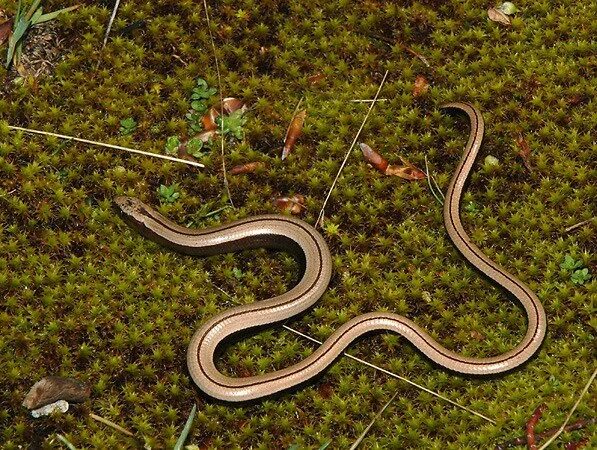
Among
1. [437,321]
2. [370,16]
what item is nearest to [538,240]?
[437,321]

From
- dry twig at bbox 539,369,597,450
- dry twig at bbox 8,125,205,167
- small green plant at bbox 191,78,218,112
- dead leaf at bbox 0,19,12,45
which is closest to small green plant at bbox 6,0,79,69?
dead leaf at bbox 0,19,12,45

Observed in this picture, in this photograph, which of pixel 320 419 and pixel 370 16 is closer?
pixel 320 419

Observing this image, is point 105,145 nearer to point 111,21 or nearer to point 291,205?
point 111,21

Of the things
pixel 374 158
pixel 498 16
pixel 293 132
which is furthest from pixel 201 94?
pixel 498 16

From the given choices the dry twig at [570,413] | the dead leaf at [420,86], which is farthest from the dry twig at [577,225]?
the dead leaf at [420,86]

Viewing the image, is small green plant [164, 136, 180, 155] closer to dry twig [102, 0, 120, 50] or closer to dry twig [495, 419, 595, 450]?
dry twig [102, 0, 120, 50]

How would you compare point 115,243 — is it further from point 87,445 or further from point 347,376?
point 347,376
